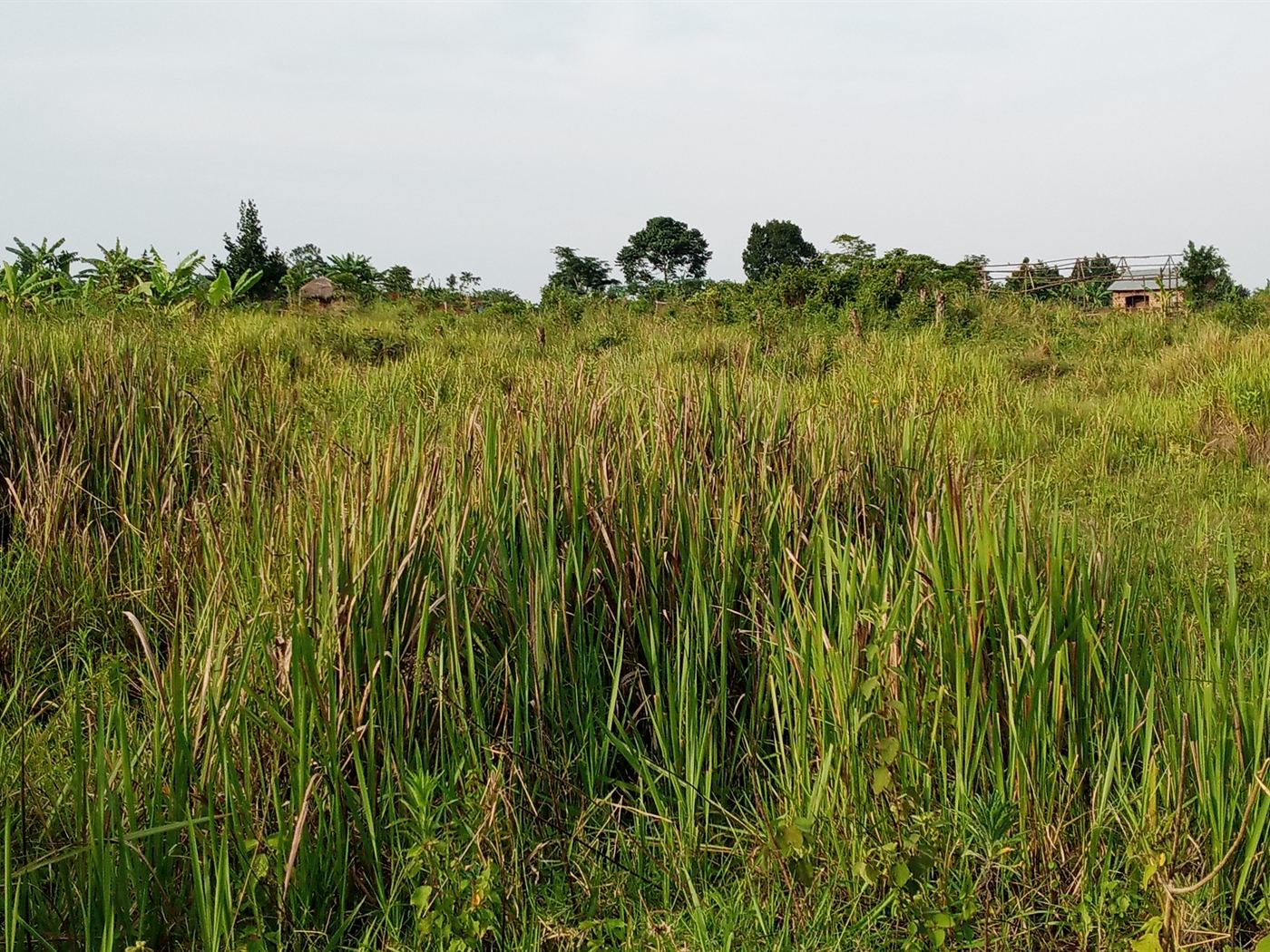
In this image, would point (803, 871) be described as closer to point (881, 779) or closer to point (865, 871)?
point (865, 871)

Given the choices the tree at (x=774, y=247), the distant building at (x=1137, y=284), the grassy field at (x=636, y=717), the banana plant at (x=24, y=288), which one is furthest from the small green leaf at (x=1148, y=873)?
the tree at (x=774, y=247)

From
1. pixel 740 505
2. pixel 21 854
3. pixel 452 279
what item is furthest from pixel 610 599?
pixel 452 279

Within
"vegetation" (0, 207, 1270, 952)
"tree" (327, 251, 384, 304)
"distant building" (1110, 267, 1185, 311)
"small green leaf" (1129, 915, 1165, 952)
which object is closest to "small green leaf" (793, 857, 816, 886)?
"vegetation" (0, 207, 1270, 952)

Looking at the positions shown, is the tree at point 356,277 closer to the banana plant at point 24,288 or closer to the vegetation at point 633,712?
Result: the banana plant at point 24,288

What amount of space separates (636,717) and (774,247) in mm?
59746

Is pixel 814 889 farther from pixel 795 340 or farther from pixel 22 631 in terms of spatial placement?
pixel 795 340

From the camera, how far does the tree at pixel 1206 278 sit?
15.6 metres

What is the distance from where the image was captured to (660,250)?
6494cm

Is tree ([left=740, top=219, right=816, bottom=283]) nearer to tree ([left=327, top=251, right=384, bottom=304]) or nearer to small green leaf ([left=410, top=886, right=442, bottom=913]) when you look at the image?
tree ([left=327, top=251, right=384, bottom=304])

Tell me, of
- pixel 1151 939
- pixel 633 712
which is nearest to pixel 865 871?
pixel 1151 939

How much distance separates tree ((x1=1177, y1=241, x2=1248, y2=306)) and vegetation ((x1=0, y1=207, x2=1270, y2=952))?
14202 mm

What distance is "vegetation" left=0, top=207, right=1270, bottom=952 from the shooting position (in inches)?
66.8

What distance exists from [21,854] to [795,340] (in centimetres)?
889

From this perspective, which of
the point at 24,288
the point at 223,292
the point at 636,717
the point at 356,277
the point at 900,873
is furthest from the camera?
the point at 356,277
